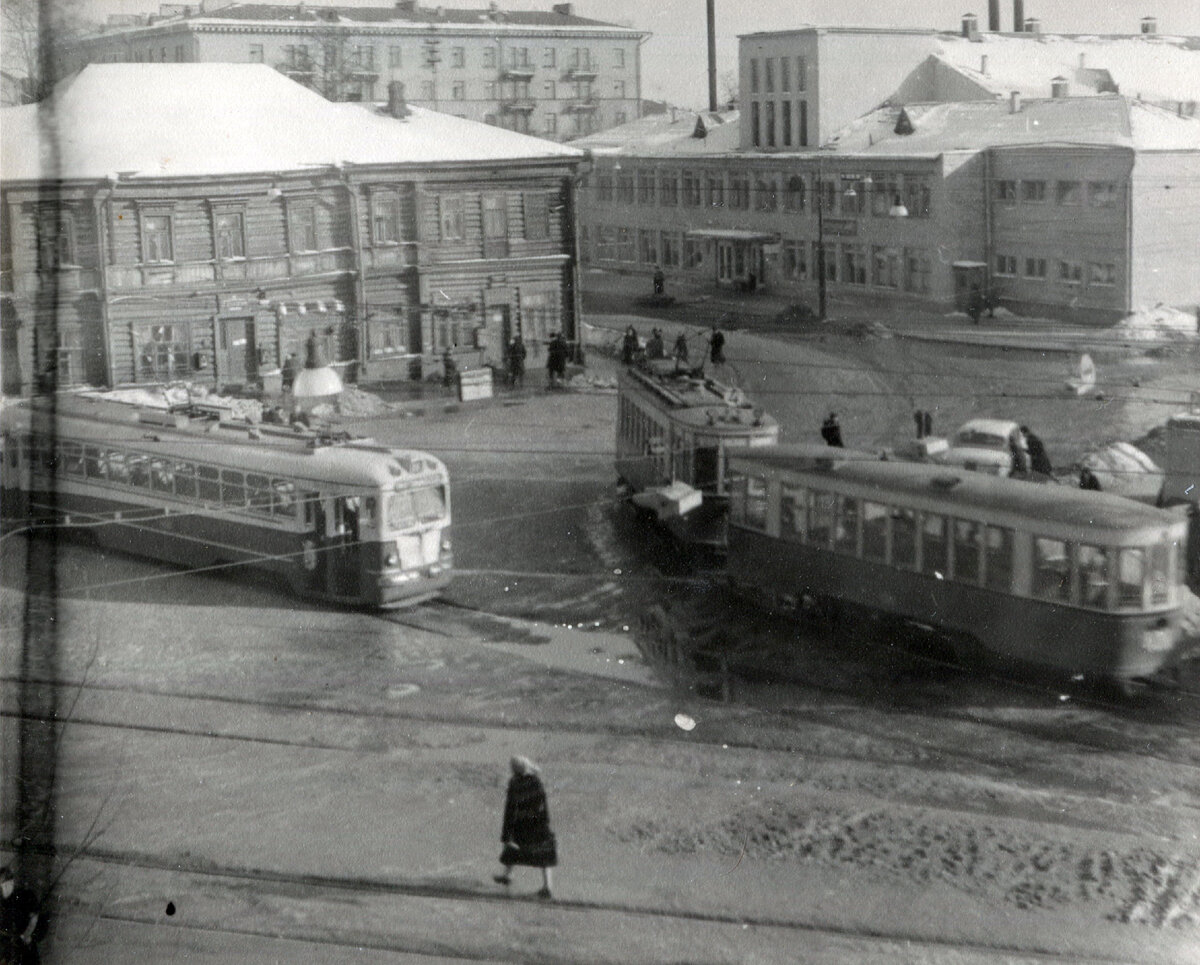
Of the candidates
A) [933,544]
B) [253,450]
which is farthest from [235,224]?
[933,544]

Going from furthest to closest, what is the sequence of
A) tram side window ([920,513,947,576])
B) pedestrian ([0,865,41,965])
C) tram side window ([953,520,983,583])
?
tram side window ([920,513,947,576]) → tram side window ([953,520,983,583]) → pedestrian ([0,865,41,965])

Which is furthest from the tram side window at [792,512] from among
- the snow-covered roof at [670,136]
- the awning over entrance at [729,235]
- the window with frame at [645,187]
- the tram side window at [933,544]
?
the snow-covered roof at [670,136]

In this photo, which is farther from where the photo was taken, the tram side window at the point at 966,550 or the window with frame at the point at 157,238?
the tram side window at the point at 966,550

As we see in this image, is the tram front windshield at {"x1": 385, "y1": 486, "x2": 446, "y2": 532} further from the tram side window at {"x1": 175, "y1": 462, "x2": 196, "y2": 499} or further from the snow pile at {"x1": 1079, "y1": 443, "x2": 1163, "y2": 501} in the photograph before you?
the snow pile at {"x1": 1079, "y1": 443, "x2": 1163, "y2": 501}

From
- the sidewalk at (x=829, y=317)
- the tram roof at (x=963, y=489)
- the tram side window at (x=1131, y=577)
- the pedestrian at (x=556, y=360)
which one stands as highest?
the sidewalk at (x=829, y=317)

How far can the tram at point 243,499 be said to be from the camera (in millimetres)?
5910

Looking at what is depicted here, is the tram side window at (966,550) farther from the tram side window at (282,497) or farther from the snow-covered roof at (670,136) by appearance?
the tram side window at (282,497)

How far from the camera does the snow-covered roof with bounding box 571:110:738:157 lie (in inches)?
229

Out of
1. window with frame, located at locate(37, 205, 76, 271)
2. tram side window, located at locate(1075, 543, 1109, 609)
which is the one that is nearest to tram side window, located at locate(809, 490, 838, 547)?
tram side window, located at locate(1075, 543, 1109, 609)

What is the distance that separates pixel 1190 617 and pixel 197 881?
3916 mm

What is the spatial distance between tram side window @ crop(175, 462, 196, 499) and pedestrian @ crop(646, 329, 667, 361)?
190cm

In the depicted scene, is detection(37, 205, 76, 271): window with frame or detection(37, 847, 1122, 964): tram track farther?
detection(37, 205, 76, 271): window with frame

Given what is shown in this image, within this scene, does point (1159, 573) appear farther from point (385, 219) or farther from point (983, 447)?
point (385, 219)

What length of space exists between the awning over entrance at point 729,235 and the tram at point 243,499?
1.45 metres
